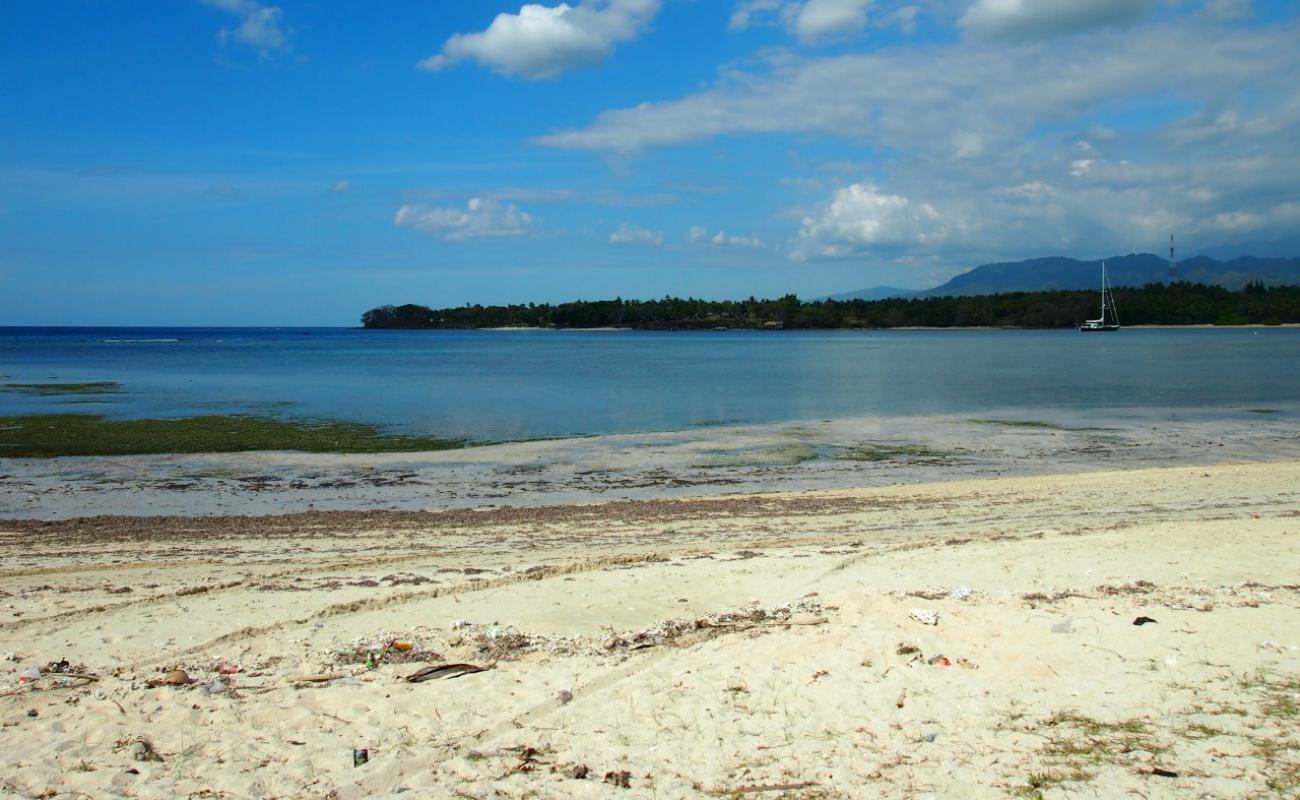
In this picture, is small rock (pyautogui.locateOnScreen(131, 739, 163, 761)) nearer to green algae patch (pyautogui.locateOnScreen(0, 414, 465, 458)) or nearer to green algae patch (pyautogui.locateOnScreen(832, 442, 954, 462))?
green algae patch (pyautogui.locateOnScreen(832, 442, 954, 462))

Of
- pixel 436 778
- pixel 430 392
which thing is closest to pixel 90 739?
pixel 436 778

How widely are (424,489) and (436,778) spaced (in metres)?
13.4

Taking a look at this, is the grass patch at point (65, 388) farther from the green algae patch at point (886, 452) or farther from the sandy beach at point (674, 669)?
the sandy beach at point (674, 669)

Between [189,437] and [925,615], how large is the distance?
2458cm

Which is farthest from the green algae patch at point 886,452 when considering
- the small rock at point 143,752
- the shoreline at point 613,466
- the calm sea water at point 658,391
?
the small rock at point 143,752

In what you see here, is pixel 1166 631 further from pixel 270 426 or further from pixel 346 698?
pixel 270 426

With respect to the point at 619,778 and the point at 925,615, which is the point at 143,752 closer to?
the point at 619,778

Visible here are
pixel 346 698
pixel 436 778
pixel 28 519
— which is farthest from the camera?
pixel 28 519

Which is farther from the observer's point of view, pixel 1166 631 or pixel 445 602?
pixel 445 602

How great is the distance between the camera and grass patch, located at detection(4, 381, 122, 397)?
43.4 meters

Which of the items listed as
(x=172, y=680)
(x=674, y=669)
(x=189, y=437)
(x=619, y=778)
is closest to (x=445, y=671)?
(x=674, y=669)

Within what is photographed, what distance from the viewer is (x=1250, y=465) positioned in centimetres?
1936

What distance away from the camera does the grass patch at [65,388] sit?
43.4 meters

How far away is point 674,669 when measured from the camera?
6.78 metres
